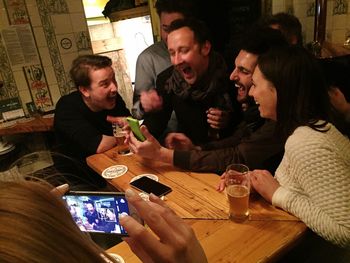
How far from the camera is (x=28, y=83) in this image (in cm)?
339

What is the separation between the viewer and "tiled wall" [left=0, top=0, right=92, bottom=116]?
323 centimetres

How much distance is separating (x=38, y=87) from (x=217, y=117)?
2.48m

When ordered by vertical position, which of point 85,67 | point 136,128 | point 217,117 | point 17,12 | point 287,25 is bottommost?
point 217,117

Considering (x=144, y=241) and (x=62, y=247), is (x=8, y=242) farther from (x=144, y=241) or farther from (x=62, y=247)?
(x=144, y=241)

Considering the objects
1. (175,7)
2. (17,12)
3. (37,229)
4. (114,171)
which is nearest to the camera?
(37,229)

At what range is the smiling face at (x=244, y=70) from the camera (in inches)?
64.7

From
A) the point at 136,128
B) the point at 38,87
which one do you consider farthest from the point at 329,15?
the point at 38,87

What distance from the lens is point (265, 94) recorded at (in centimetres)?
121

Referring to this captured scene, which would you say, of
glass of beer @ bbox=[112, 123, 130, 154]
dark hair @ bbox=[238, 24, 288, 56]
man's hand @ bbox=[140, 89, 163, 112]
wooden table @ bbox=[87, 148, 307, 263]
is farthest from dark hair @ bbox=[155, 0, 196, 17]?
wooden table @ bbox=[87, 148, 307, 263]

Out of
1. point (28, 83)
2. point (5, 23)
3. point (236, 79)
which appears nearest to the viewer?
point (236, 79)

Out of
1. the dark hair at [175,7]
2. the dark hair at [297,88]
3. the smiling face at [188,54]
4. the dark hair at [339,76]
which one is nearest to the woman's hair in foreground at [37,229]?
the dark hair at [297,88]

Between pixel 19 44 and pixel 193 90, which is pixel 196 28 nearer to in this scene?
pixel 193 90

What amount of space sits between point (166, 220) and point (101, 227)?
627mm

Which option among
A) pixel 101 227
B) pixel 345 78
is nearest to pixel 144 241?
pixel 101 227
